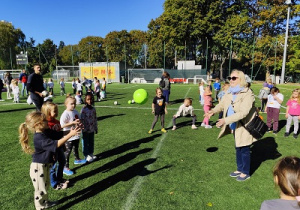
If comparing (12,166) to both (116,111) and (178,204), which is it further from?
(116,111)

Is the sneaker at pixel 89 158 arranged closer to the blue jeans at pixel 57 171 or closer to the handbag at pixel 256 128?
the blue jeans at pixel 57 171

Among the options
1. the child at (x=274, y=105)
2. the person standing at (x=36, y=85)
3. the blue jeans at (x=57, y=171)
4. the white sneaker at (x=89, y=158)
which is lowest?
the white sneaker at (x=89, y=158)

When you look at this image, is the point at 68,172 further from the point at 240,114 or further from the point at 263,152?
the point at 263,152

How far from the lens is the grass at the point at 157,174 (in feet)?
12.3

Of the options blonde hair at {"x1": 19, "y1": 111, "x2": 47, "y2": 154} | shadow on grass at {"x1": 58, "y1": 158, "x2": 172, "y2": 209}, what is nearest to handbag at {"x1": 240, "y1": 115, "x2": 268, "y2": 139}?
shadow on grass at {"x1": 58, "y1": 158, "x2": 172, "y2": 209}

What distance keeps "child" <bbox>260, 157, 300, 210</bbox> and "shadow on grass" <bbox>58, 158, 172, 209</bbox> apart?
3.06m

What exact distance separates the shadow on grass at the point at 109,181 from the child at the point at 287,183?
3058 millimetres

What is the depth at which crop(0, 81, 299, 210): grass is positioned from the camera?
12.3 feet

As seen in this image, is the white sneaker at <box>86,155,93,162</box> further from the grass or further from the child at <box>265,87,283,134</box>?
the child at <box>265,87,283,134</box>

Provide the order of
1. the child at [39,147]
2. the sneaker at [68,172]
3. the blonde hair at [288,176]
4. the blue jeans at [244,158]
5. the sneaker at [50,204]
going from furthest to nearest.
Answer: the sneaker at [68,172] < the blue jeans at [244,158] < the sneaker at [50,204] < the child at [39,147] < the blonde hair at [288,176]

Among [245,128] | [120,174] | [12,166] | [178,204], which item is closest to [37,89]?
[12,166]

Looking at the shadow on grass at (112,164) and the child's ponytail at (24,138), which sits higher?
the child's ponytail at (24,138)

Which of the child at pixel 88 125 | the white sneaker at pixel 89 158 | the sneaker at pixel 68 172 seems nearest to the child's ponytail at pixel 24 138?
the sneaker at pixel 68 172

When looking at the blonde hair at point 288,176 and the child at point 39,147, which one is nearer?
the blonde hair at point 288,176
